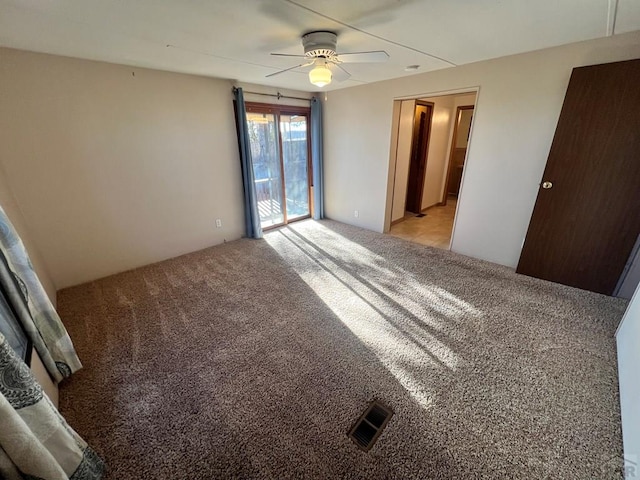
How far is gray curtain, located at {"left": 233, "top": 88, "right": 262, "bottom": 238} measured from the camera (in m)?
3.51

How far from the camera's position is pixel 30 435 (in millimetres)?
869

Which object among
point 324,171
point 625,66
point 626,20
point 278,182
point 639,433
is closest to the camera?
point 639,433

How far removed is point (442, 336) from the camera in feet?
6.85

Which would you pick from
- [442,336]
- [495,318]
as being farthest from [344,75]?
[495,318]

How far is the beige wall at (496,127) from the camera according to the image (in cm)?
239

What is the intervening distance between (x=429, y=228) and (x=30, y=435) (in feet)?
15.5

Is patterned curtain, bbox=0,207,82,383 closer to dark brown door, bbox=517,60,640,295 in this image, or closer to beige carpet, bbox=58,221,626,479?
beige carpet, bbox=58,221,626,479

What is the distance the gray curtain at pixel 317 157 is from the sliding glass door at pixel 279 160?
0.14 metres

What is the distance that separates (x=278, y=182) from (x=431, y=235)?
273 cm

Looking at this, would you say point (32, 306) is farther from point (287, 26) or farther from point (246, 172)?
point (246, 172)

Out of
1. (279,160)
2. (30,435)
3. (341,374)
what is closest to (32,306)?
(30,435)

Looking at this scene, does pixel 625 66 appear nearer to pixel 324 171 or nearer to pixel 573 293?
pixel 573 293

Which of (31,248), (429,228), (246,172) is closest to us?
(31,248)

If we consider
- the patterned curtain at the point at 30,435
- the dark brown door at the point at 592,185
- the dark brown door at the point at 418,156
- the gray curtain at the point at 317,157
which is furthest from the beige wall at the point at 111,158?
the dark brown door at the point at 592,185
